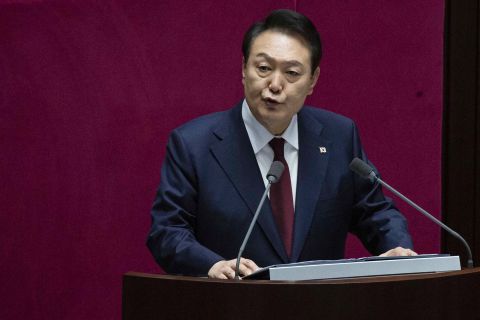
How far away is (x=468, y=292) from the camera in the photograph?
1580 mm

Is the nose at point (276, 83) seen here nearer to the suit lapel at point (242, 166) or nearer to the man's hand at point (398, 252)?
the suit lapel at point (242, 166)

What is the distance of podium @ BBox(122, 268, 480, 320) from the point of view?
1.49 meters

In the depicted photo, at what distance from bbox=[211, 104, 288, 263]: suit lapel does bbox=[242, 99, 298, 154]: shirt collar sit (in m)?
0.01

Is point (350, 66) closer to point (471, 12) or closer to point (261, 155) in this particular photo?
point (471, 12)

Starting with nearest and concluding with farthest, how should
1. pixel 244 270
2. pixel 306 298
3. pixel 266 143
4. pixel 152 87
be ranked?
pixel 306 298, pixel 244 270, pixel 266 143, pixel 152 87

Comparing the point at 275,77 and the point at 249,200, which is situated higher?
the point at 275,77

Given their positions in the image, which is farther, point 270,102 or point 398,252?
point 270,102

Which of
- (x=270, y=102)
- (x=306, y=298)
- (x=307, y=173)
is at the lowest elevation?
(x=306, y=298)

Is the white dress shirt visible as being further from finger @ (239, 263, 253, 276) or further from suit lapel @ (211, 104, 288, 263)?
finger @ (239, 263, 253, 276)

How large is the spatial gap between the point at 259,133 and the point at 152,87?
2.34 ft

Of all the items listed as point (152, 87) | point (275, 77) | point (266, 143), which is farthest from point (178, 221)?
point (152, 87)

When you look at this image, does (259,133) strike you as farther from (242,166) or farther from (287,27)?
A: (287,27)

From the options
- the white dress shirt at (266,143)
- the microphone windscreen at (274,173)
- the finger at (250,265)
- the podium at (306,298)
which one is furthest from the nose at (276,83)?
the podium at (306,298)

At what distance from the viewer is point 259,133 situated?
6.98ft
